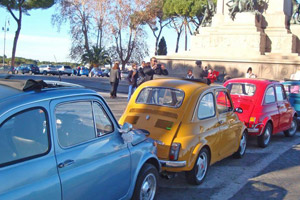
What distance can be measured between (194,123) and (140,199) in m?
1.79

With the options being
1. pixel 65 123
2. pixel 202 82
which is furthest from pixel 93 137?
pixel 202 82

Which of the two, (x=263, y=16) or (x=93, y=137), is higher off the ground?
(x=263, y=16)

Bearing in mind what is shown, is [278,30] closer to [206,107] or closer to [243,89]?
[243,89]

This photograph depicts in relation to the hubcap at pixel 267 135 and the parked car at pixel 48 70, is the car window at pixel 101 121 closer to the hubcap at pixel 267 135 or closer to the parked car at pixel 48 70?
the hubcap at pixel 267 135

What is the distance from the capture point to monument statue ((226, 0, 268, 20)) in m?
25.0

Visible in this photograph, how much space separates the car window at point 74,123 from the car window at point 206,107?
8.44 ft

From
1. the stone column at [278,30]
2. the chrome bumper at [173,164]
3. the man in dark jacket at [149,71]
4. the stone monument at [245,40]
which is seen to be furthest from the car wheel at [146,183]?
the stone column at [278,30]

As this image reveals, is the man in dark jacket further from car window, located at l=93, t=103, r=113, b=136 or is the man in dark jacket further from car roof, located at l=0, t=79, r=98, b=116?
car roof, located at l=0, t=79, r=98, b=116

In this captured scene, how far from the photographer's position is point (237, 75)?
23.0m

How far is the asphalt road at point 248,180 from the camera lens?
16.9ft

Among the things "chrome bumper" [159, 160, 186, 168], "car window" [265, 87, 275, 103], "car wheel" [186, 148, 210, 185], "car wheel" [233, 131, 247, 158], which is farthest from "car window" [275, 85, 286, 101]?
"chrome bumper" [159, 160, 186, 168]

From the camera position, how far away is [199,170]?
5.44 meters

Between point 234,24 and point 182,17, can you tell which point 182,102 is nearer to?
point 234,24

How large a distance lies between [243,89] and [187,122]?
3837 mm
